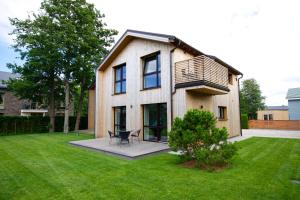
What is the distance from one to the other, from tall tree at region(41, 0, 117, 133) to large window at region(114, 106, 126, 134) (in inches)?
333

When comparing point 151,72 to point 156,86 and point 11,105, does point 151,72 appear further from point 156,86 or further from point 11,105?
point 11,105

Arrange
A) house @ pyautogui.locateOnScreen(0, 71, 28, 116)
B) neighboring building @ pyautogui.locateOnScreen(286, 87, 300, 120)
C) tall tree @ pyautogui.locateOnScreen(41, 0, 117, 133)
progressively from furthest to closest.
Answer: house @ pyautogui.locateOnScreen(0, 71, 28, 116), neighboring building @ pyautogui.locateOnScreen(286, 87, 300, 120), tall tree @ pyautogui.locateOnScreen(41, 0, 117, 133)

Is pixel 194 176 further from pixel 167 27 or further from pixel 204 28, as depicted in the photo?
pixel 167 27

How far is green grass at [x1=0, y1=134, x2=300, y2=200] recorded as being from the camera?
4.34 meters

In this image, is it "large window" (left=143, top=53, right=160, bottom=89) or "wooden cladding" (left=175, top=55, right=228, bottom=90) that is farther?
"large window" (left=143, top=53, right=160, bottom=89)

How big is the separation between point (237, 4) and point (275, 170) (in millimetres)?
8860

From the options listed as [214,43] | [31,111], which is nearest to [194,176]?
[214,43]

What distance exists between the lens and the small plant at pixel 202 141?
6.39m

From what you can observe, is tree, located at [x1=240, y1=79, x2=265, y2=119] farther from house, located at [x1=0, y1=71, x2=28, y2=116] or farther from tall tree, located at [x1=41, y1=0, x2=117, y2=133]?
house, located at [x1=0, y1=71, x2=28, y2=116]

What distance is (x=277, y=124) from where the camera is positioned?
78.2ft

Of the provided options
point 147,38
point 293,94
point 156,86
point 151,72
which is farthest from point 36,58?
point 293,94

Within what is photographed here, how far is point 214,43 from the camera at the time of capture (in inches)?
720

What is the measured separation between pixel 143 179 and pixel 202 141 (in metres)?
2.55

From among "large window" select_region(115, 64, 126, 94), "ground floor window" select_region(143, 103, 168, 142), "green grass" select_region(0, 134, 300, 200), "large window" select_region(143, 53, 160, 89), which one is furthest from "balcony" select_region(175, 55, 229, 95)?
"large window" select_region(115, 64, 126, 94)
